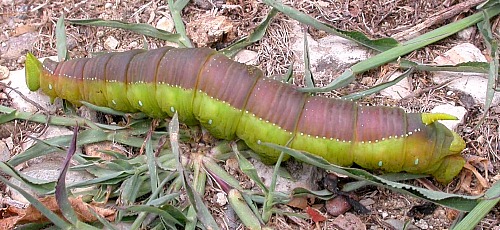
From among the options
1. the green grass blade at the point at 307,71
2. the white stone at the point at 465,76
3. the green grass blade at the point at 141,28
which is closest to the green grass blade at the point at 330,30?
the green grass blade at the point at 307,71

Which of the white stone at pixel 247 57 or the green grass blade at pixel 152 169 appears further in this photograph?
the white stone at pixel 247 57

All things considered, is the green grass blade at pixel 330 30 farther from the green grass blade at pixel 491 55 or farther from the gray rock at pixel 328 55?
the green grass blade at pixel 491 55

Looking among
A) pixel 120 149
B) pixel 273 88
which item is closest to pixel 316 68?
pixel 273 88

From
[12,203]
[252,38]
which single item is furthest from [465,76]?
[12,203]

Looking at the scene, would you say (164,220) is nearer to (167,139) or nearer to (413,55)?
(167,139)

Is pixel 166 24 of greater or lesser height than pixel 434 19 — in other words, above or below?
below

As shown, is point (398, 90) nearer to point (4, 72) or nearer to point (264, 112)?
point (264, 112)
